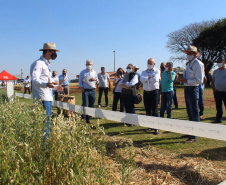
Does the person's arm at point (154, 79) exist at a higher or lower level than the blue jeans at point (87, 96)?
higher

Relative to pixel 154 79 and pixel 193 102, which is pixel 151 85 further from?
pixel 193 102

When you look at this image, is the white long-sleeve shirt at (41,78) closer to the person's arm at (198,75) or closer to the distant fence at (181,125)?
the distant fence at (181,125)

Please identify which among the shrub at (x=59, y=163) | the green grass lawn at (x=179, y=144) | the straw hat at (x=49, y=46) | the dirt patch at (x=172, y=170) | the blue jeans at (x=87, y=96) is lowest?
the dirt patch at (x=172, y=170)

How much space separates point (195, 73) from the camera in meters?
4.89

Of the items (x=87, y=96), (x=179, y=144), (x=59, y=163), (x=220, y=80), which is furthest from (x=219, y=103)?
(x=59, y=163)

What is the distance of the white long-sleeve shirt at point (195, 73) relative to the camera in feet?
15.8

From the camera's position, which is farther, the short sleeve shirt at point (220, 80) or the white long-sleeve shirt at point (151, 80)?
the short sleeve shirt at point (220, 80)

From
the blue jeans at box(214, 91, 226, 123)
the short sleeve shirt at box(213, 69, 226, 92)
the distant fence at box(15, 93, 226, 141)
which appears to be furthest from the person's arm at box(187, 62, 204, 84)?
the blue jeans at box(214, 91, 226, 123)

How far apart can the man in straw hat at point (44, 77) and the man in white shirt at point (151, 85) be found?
102 inches

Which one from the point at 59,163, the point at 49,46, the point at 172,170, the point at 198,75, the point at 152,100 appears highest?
the point at 49,46

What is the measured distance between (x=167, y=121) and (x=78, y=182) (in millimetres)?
2333

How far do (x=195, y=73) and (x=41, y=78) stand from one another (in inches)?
130

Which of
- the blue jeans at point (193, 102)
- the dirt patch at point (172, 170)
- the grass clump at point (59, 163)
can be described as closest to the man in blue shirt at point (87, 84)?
the blue jeans at point (193, 102)

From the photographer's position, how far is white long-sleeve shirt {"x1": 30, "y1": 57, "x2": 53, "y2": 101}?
3.98 meters
